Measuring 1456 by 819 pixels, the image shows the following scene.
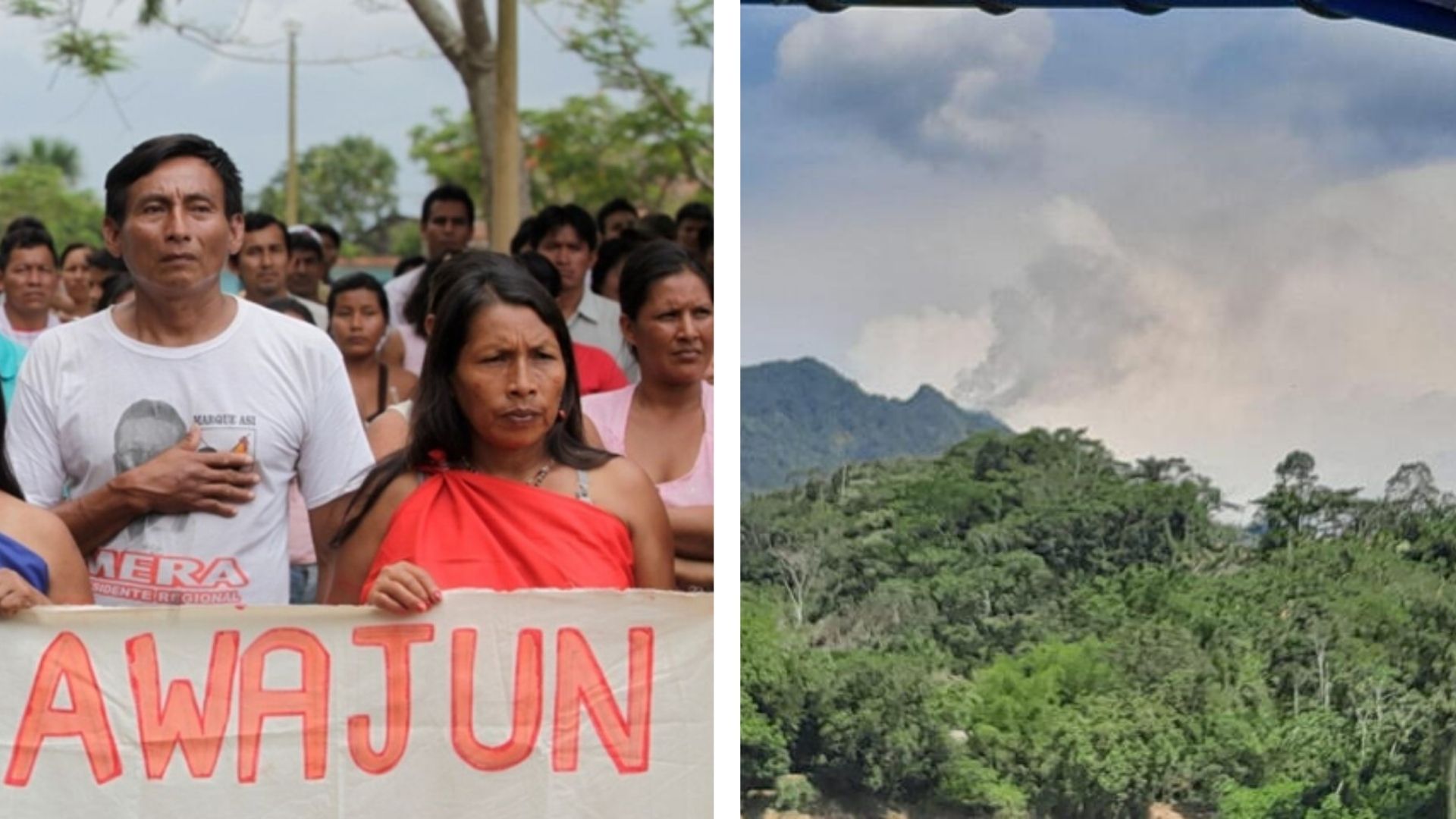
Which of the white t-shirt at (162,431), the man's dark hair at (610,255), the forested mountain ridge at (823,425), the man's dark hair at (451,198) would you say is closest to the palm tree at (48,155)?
the white t-shirt at (162,431)

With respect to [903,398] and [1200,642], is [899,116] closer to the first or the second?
[903,398]

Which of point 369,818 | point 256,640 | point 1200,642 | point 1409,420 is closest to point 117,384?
point 256,640

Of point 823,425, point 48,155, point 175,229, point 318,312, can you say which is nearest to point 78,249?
point 48,155

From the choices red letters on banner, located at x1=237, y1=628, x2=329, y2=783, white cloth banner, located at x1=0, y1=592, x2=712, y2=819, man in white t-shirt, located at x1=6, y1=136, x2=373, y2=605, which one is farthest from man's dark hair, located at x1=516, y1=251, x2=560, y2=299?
red letters on banner, located at x1=237, y1=628, x2=329, y2=783

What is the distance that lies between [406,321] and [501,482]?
702 millimetres

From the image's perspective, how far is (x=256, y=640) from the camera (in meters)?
6.64

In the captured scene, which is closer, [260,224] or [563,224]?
[260,224]

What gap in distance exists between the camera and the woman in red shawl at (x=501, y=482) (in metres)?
6.76

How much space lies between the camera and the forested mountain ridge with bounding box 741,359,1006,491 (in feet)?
28.0

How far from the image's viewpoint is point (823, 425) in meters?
8.55

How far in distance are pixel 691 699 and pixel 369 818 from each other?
82 centimetres

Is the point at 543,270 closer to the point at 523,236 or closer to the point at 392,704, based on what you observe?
the point at 523,236

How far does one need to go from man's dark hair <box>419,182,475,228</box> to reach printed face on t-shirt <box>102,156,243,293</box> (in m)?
0.99

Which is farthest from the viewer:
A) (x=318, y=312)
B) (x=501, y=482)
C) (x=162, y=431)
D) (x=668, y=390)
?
(x=318, y=312)
